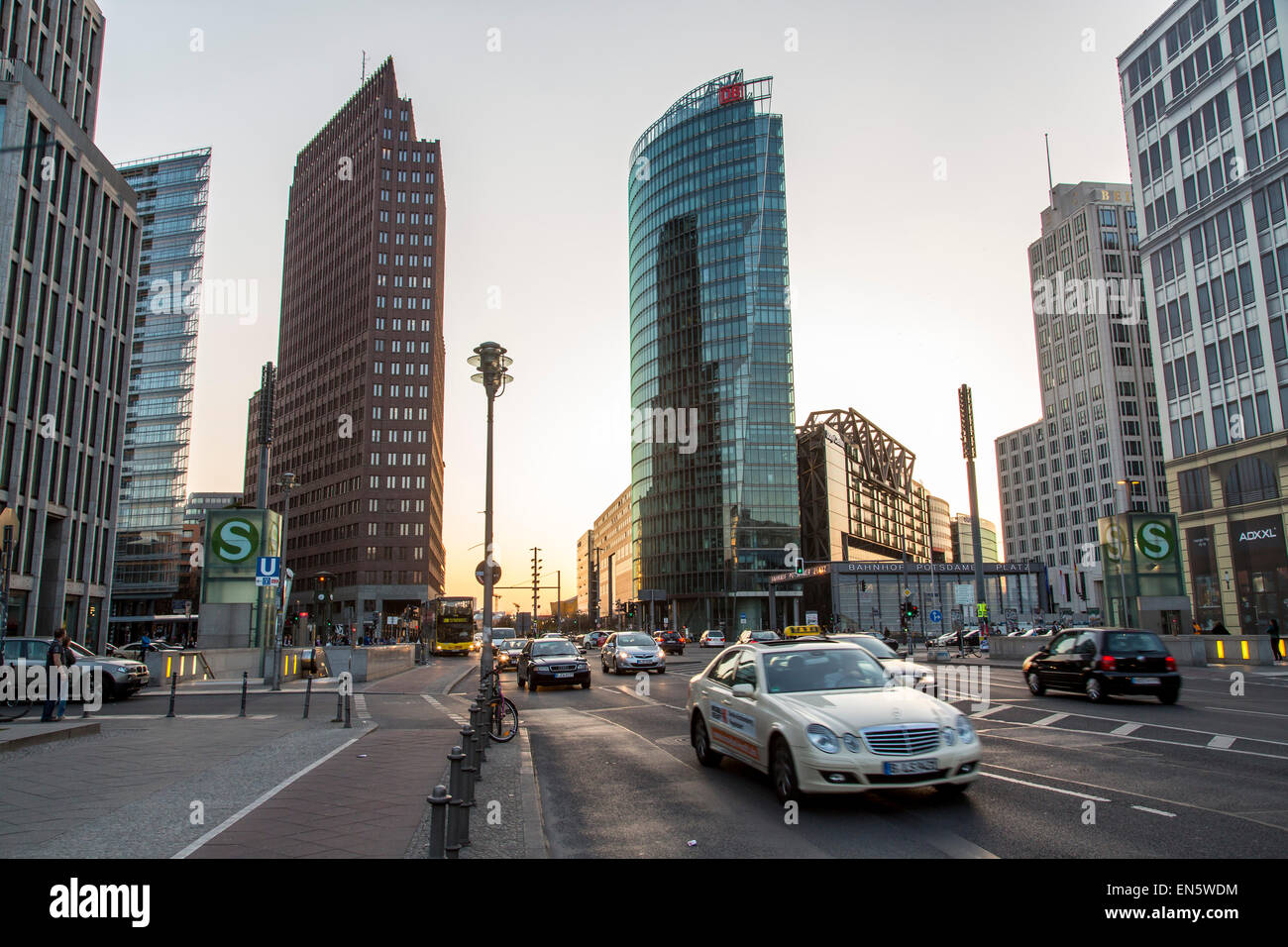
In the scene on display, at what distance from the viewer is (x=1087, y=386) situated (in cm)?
11356

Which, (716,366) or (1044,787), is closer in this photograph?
(1044,787)

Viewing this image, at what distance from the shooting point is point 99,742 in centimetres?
1237

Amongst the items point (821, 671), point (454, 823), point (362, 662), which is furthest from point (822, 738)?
point (362, 662)

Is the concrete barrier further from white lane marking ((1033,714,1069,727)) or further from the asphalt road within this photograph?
white lane marking ((1033,714,1069,727))

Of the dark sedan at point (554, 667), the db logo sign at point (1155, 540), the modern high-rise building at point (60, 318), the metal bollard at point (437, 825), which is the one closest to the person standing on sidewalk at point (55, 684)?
the dark sedan at point (554, 667)

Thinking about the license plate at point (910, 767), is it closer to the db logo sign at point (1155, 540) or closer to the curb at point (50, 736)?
the curb at point (50, 736)

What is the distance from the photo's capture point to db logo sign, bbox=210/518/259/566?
26594 mm

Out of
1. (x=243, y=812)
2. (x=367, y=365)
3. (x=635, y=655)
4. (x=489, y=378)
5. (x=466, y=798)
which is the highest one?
(x=367, y=365)

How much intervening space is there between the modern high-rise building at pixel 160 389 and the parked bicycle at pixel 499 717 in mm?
107170

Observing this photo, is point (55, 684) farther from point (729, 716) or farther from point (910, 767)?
point (910, 767)

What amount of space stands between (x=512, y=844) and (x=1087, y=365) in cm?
12562

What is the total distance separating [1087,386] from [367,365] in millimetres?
100012

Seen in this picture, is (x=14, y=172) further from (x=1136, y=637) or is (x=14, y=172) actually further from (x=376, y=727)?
(x=1136, y=637)

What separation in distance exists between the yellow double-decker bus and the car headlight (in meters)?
57.1
